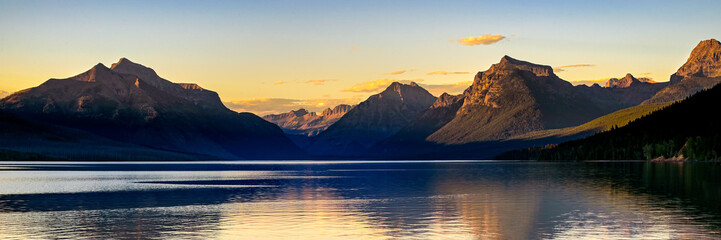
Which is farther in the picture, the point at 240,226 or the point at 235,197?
the point at 235,197

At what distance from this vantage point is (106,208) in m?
74.0

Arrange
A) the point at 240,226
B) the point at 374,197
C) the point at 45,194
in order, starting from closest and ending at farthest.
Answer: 1. the point at 240,226
2. the point at 374,197
3. the point at 45,194

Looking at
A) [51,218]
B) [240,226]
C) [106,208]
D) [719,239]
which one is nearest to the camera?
[719,239]

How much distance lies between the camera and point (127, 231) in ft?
175

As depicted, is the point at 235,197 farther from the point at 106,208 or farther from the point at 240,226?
the point at 240,226

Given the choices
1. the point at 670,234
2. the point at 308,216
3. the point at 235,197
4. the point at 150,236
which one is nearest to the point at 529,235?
the point at 670,234

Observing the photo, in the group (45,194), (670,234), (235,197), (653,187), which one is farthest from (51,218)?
(653,187)

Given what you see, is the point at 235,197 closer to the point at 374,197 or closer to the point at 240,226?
the point at 374,197

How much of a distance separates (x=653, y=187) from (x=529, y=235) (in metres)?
59.4

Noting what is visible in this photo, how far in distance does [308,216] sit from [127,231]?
16.9m

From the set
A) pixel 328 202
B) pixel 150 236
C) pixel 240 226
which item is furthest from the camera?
pixel 328 202

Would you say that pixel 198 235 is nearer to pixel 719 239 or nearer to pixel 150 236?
pixel 150 236

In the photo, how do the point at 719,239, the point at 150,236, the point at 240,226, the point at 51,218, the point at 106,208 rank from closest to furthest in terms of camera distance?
the point at 719,239
the point at 150,236
the point at 240,226
the point at 51,218
the point at 106,208

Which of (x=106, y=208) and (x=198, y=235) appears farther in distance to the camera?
(x=106, y=208)
